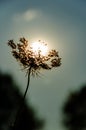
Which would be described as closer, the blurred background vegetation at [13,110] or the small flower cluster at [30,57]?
the small flower cluster at [30,57]

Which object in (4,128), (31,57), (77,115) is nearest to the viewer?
(31,57)

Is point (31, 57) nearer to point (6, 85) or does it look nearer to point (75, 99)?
point (6, 85)

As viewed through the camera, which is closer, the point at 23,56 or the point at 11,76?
the point at 23,56

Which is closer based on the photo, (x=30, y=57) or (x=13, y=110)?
(x=30, y=57)

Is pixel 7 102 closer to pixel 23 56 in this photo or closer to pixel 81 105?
pixel 81 105

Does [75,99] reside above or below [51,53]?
above

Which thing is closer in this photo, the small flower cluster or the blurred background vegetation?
the small flower cluster

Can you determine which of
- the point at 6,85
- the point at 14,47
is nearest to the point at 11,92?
the point at 6,85

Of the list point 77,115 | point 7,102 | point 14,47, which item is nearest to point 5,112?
point 7,102

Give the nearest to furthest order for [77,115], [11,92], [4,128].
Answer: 1. [4,128]
2. [11,92]
3. [77,115]
